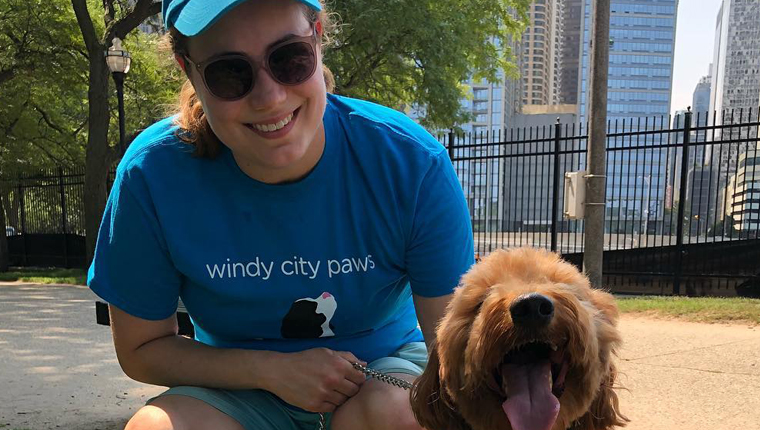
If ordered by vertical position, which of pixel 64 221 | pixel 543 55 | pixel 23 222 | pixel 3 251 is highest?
pixel 543 55

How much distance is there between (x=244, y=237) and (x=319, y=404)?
64cm

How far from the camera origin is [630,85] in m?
111

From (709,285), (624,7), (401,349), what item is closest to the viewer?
(401,349)

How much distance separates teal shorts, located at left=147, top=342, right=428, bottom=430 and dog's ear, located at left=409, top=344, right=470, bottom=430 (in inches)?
7.4

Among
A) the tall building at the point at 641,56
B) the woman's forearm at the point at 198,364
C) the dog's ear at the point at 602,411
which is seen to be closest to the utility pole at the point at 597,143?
the dog's ear at the point at 602,411

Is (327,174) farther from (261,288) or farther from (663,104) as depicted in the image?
(663,104)

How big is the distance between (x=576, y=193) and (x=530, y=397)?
610 cm

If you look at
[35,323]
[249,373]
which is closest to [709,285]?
[249,373]

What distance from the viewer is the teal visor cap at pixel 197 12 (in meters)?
1.66

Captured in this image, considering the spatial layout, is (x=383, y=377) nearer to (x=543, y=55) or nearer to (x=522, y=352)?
(x=522, y=352)

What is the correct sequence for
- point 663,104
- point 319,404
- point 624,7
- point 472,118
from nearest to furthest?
point 319,404 → point 472,118 → point 663,104 → point 624,7

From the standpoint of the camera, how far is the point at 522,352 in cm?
172

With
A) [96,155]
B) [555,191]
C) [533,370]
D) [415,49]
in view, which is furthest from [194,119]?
[96,155]

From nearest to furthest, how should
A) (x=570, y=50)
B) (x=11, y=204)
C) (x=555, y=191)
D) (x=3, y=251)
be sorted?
(x=555, y=191)
(x=3, y=251)
(x=11, y=204)
(x=570, y=50)
